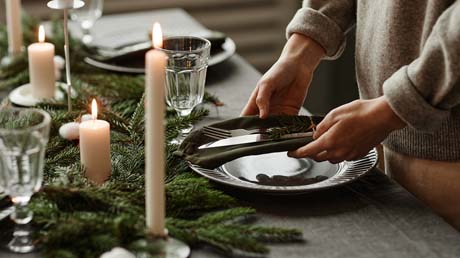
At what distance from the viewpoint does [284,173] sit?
4.42 feet

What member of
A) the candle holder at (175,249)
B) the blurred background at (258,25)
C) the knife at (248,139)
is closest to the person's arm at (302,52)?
the knife at (248,139)

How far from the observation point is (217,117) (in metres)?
1.65

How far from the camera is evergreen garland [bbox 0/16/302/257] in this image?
1107mm

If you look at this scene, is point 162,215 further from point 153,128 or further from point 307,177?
point 307,177

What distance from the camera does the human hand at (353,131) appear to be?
1285 mm

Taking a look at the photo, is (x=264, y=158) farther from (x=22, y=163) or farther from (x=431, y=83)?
(x=22, y=163)

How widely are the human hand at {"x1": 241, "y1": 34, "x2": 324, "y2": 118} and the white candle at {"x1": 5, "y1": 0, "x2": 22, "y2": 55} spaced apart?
0.65 m

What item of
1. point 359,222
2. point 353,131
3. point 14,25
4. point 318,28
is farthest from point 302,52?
point 14,25

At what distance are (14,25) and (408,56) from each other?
903 mm

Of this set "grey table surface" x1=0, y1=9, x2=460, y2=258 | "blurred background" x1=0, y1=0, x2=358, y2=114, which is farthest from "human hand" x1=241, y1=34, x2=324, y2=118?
"blurred background" x1=0, y1=0, x2=358, y2=114

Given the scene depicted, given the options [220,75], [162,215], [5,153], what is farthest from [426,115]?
[220,75]

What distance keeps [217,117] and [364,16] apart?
33cm

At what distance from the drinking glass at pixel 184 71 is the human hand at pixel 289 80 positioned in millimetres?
97

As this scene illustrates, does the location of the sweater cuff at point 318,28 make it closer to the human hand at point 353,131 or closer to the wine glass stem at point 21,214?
the human hand at point 353,131
